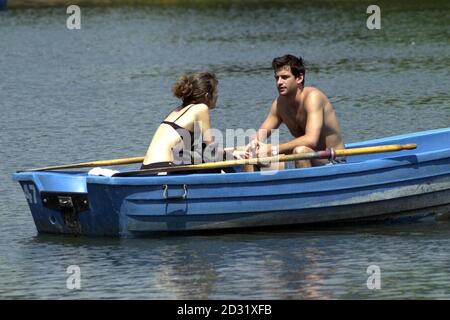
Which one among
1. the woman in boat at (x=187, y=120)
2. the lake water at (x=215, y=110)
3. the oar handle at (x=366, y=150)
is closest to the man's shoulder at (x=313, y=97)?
the oar handle at (x=366, y=150)

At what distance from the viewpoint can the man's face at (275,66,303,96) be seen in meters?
14.7

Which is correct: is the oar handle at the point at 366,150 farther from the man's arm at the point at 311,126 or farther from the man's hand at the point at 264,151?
the man's hand at the point at 264,151

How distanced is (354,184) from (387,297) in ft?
8.50

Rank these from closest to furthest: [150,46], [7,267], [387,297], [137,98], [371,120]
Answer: [387,297] → [7,267] → [371,120] → [137,98] → [150,46]

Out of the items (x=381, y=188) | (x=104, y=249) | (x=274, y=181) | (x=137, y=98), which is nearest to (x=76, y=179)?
(x=104, y=249)

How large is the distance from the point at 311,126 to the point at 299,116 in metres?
0.28

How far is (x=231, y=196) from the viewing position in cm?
1434

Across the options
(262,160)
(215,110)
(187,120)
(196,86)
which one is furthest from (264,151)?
(215,110)

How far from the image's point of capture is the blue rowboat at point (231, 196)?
14.2 metres

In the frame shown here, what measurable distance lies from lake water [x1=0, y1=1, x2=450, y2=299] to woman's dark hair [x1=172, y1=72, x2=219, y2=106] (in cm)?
134

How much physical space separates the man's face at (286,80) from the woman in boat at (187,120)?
64cm

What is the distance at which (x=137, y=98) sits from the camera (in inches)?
1074

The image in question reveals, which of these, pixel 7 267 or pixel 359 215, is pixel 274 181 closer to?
pixel 359 215

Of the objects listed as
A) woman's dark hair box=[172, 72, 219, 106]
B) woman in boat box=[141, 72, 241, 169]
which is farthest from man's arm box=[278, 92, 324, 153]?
woman's dark hair box=[172, 72, 219, 106]
